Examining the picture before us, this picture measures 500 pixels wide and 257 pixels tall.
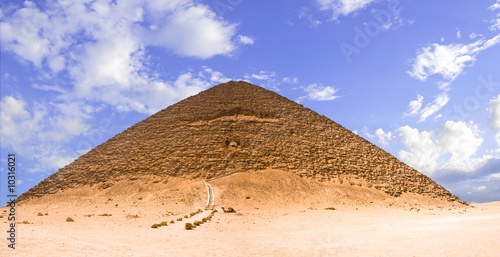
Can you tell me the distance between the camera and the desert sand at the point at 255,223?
7.10 metres

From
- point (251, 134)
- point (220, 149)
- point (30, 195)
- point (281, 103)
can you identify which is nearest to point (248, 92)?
point (281, 103)

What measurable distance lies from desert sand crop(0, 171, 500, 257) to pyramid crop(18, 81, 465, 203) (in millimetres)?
2093

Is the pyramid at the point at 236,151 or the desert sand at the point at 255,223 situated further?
the pyramid at the point at 236,151

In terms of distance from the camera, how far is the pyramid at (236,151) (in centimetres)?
3110

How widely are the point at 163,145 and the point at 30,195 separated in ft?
46.2

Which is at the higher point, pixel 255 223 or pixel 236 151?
pixel 236 151

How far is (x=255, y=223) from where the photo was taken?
50.5 ft

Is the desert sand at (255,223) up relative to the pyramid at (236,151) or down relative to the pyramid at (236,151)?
down

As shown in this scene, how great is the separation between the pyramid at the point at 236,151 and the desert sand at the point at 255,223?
209cm

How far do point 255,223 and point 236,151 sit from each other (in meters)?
17.2

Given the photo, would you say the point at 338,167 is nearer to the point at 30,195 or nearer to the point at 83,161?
the point at 83,161

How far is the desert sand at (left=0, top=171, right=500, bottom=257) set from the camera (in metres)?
7.10

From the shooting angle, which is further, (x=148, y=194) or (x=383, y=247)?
(x=148, y=194)

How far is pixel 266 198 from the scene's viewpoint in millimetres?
25312
